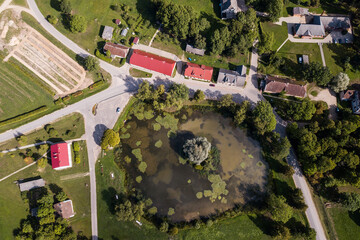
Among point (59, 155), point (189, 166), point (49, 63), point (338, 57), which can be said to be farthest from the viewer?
point (338, 57)

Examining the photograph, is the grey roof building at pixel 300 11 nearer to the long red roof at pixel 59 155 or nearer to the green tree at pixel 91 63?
the green tree at pixel 91 63

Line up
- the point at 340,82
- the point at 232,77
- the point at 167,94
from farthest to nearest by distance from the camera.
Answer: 1. the point at 232,77
2. the point at 340,82
3. the point at 167,94

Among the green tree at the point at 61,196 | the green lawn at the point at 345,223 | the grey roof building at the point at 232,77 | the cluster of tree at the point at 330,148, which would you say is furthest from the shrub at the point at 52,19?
the green lawn at the point at 345,223

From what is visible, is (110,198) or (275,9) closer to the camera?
(110,198)

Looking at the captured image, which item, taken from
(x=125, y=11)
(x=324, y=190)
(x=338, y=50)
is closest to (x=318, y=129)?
(x=324, y=190)

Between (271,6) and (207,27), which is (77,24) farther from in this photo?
(271,6)

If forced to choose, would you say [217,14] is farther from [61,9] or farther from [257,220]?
[257,220]

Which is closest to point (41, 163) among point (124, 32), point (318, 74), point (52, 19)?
point (52, 19)
